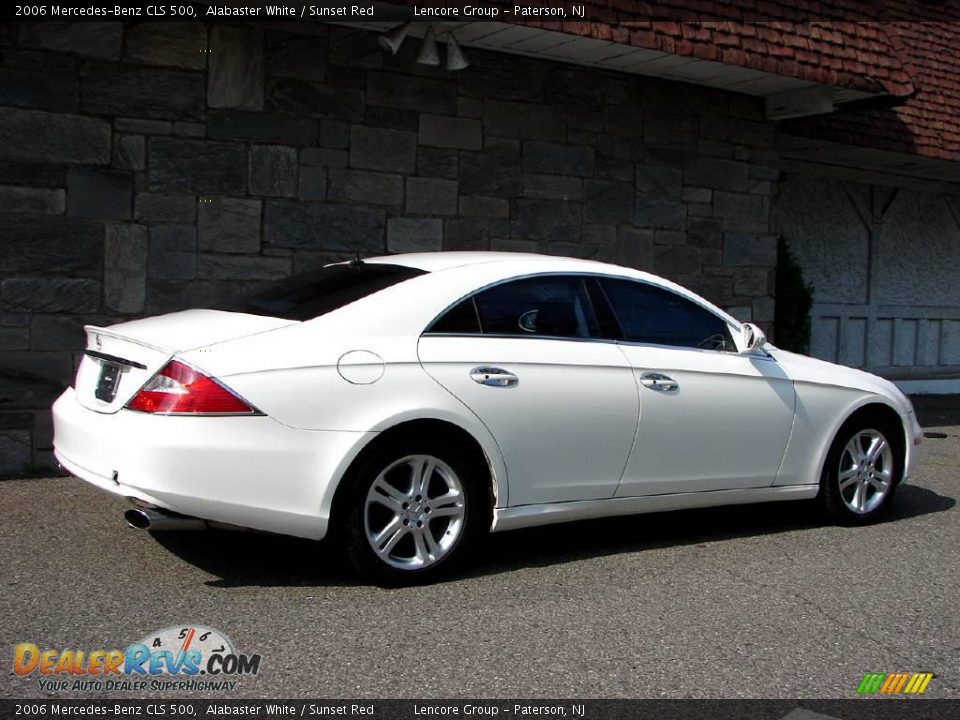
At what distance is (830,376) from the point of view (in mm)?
6414

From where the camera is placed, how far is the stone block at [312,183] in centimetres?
833

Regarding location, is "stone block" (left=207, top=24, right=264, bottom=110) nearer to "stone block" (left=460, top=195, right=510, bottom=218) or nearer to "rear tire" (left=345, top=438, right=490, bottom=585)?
"stone block" (left=460, top=195, right=510, bottom=218)

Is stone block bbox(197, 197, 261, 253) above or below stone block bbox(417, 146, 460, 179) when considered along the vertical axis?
below

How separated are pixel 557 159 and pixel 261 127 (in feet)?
8.79

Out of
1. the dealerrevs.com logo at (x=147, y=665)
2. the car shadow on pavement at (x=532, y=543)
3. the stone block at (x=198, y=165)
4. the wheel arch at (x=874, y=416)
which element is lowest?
the car shadow on pavement at (x=532, y=543)

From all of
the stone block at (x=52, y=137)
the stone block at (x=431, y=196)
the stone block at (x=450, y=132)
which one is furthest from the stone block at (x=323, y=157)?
the stone block at (x=52, y=137)

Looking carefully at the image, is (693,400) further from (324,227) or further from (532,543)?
(324,227)

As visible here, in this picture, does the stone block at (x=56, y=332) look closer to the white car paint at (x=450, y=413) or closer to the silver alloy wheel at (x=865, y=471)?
the white car paint at (x=450, y=413)

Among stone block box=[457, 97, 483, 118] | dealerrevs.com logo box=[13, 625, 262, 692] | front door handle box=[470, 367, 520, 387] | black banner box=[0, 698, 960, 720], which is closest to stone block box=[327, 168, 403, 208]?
stone block box=[457, 97, 483, 118]

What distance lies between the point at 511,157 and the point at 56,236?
3713 millimetres

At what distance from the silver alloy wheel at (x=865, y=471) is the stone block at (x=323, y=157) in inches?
168

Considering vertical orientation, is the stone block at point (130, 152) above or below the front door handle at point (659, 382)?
above

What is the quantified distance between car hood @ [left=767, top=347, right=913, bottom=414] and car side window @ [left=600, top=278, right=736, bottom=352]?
0.40 metres

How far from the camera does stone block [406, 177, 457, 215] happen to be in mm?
8844
